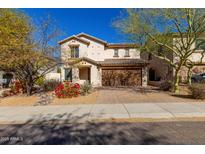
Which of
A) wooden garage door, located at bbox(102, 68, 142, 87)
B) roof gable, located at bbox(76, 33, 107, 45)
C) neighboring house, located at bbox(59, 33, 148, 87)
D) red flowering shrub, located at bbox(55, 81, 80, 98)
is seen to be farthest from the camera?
roof gable, located at bbox(76, 33, 107, 45)

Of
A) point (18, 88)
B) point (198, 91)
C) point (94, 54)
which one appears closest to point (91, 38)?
point (94, 54)

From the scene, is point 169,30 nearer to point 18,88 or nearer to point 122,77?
point 122,77

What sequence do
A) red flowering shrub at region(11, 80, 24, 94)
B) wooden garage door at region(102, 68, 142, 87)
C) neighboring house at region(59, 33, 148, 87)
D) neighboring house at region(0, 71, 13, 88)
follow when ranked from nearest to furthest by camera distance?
red flowering shrub at region(11, 80, 24, 94), neighboring house at region(59, 33, 148, 87), wooden garage door at region(102, 68, 142, 87), neighboring house at region(0, 71, 13, 88)

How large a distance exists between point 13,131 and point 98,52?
17664mm

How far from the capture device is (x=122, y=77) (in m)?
20.1

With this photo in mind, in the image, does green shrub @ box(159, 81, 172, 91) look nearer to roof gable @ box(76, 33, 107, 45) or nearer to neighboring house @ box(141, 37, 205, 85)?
neighboring house @ box(141, 37, 205, 85)

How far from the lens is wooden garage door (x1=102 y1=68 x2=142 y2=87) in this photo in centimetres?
1986

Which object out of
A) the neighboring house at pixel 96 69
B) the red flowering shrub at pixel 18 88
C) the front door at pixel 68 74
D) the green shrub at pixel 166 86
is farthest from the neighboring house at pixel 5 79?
the green shrub at pixel 166 86

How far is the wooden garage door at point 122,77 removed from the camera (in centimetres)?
1986

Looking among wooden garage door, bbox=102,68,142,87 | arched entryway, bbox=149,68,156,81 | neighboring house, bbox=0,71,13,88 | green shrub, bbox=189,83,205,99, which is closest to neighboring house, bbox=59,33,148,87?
wooden garage door, bbox=102,68,142,87

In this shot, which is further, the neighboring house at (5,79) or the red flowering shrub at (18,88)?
the neighboring house at (5,79)

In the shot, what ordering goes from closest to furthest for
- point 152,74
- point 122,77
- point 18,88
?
point 18,88
point 122,77
point 152,74

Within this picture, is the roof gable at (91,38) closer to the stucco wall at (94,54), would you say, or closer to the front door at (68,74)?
the stucco wall at (94,54)

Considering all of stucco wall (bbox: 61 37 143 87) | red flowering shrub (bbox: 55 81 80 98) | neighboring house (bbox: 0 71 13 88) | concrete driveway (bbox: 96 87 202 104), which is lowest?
concrete driveway (bbox: 96 87 202 104)
